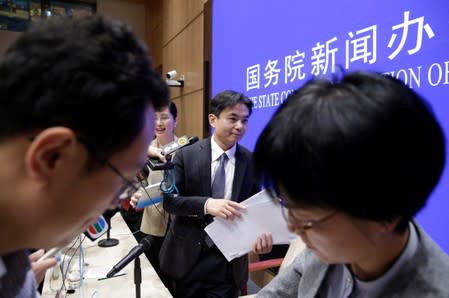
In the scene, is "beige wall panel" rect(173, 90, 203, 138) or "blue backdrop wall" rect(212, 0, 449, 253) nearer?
"blue backdrop wall" rect(212, 0, 449, 253)

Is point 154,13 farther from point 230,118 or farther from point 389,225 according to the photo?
point 389,225

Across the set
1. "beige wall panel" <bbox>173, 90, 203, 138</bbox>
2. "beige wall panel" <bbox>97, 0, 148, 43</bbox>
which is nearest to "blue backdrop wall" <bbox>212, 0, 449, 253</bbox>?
"beige wall panel" <bbox>173, 90, 203, 138</bbox>

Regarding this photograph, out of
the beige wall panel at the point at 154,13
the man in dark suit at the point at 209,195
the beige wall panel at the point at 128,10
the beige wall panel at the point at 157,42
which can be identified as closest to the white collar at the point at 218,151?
the man in dark suit at the point at 209,195

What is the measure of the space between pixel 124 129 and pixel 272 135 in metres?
0.23

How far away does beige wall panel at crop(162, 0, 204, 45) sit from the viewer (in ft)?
12.8

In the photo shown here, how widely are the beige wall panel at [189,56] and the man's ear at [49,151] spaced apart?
3.33m

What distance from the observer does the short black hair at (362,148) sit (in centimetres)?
A: 44

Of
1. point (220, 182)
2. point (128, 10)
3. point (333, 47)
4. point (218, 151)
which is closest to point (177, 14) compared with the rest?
point (128, 10)

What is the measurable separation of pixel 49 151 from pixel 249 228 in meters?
1.03

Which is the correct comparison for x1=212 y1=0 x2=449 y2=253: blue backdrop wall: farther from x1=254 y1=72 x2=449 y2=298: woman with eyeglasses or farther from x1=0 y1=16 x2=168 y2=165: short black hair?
x1=0 y1=16 x2=168 y2=165: short black hair

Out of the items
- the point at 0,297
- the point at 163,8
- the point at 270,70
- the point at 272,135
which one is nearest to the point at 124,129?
the point at 272,135

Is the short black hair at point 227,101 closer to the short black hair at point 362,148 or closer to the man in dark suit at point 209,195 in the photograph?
the man in dark suit at point 209,195

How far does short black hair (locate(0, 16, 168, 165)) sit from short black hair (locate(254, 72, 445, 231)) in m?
0.25

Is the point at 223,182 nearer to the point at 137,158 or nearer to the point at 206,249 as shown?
the point at 206,249
